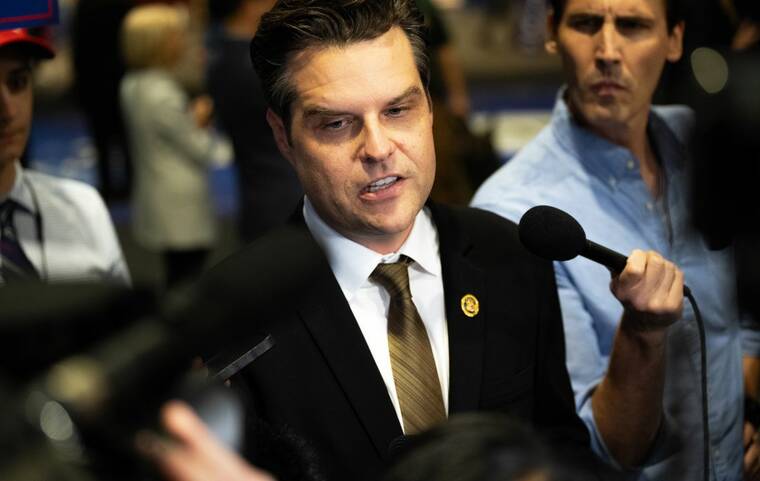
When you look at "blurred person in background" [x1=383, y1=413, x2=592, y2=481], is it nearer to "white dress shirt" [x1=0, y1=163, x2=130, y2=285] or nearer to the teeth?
the teeth

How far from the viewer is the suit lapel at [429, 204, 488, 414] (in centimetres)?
177

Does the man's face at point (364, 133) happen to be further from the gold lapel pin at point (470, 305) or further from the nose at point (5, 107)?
the nose at point (5, 107)

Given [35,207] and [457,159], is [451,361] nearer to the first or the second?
[35,207]

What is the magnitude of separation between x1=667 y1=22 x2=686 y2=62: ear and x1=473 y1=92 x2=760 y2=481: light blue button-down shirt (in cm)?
18

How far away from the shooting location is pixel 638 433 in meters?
1.96

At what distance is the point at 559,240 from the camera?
1.67 m

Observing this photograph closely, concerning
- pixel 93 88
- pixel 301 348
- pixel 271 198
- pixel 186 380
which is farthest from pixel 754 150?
pixel 93 88

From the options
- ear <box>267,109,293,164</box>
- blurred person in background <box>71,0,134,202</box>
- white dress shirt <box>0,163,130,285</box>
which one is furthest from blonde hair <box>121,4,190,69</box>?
ear <box>267,109,293,164</box>

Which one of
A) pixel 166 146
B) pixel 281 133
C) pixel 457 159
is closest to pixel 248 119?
pixel 166 146

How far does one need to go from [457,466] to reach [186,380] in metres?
0.23

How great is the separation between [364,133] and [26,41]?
840mm

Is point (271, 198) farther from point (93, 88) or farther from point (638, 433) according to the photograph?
point (93, 88)

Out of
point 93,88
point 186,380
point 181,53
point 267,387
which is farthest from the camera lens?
point 93,88

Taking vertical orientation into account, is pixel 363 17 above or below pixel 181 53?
above
